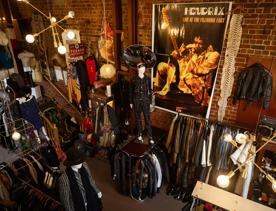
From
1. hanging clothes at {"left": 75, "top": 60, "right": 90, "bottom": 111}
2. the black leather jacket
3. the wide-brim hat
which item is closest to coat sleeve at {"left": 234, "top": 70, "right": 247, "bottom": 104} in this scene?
the black leather jacket

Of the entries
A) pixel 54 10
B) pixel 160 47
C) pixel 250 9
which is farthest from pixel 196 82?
pixel 54 10

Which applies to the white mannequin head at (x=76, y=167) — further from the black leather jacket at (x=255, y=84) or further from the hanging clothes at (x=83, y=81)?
the hanging clothes at (x=83, y=81)

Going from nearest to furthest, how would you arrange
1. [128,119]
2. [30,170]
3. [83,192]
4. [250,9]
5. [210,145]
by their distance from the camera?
[83,192] < [250,9] < [30,170] < [210,145] < [128,119]

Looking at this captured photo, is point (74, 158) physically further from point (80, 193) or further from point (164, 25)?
point (164, 25)

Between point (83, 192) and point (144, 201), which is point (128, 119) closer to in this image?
point (144, 201)

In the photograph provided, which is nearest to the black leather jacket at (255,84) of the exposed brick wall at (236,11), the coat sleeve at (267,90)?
the coat sleeve at (267,90)

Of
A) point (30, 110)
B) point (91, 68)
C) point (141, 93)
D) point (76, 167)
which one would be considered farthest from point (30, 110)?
point (76, 167)

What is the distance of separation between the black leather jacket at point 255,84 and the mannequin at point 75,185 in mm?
2444

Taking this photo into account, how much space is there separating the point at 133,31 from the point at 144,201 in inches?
118

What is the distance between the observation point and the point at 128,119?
15.7 feet

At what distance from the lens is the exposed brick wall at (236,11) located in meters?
3.01

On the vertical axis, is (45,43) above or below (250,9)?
below

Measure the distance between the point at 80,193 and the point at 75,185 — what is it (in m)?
0.14

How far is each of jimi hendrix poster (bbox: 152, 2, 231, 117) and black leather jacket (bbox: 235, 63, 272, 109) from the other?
0.43 meters
